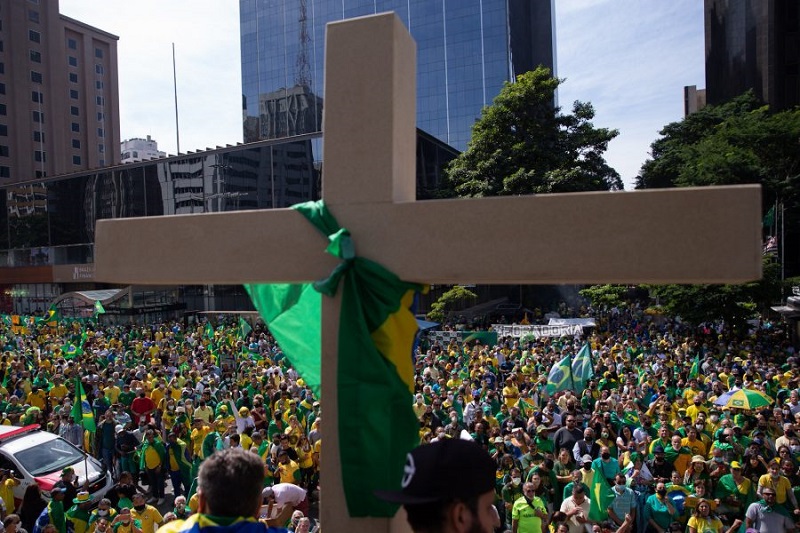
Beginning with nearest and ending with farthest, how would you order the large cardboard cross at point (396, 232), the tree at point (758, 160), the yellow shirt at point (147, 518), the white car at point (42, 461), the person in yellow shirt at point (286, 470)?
the large cardboard cross at point (396, 232), the yellow shirt at point (147, 518), the person in yellow shirt at point (286, 470), the white car at point (42, 461), the tree at point (758, 160)

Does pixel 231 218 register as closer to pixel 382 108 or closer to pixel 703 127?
pixel 382 108

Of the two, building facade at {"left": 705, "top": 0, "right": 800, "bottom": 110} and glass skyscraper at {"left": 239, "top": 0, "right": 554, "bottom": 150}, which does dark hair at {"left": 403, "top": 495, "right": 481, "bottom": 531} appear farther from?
glass skyscraper at {"left": 239, "top": 0, "right": 554, "bottom": 150}

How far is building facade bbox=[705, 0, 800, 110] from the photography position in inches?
1646

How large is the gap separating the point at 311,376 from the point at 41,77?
288 feet

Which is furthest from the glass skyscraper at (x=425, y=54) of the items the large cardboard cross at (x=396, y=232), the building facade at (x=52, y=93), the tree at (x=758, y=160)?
the large cardboard cross at (x=396, y=232)

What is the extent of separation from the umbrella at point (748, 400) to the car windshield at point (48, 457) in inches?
439

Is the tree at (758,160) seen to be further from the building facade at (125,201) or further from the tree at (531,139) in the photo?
the building facade at (125,201)

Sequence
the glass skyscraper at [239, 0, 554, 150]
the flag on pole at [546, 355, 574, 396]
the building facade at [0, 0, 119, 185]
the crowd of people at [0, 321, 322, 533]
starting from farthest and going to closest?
the glass skyscraper at [239, 0, 554, 150] → the building facade at [0, 0, 119, 185] → the flag on pole at [546, 355, 574, 396] → the crowd of people at [0, 321, 322, 533]

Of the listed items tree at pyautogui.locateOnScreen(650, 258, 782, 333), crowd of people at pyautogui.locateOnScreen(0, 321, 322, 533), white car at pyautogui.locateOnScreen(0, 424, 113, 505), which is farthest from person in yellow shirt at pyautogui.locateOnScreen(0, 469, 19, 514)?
tree at pyautogui.locateOnScreen(650, 258, 782, 333)

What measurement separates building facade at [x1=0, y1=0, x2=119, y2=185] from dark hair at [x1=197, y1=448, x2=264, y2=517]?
8078 centimetres

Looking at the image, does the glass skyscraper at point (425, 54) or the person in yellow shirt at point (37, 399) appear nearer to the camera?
the person in yellow shirt at point (37, 399)

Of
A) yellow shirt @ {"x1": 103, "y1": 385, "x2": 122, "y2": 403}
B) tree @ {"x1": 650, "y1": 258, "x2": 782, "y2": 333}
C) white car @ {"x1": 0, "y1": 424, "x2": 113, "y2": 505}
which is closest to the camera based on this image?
white car @ {"x1": 0, "y1": 424, "x2": 113, "y2": 505}

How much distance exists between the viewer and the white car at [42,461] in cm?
948

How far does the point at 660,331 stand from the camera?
2538 cm
